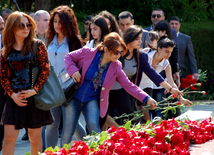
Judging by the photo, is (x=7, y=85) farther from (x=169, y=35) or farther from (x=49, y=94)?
(x=169, y=35)

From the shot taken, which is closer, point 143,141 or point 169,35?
point 143,141

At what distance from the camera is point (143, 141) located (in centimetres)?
264

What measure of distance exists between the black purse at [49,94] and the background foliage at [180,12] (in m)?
5.91

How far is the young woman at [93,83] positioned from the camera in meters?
3.92

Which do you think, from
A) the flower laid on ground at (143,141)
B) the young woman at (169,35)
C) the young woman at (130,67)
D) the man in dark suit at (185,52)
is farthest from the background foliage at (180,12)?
the flower laid on ground at (143,141)

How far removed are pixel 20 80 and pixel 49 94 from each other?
33 centimetres

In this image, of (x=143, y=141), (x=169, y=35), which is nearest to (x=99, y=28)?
(x=143, y=141)

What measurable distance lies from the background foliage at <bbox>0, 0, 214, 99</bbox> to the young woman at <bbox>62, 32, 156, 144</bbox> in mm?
5635

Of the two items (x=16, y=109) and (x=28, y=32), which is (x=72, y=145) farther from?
(x=28, y=32)

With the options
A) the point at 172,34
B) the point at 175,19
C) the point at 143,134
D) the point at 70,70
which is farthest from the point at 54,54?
the point at 175,19

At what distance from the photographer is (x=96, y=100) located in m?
4.04

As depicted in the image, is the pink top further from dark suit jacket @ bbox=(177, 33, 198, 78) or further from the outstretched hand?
dark suit jacket @ bbox=(177, 33, 198, 78)

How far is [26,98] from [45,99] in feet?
0.64

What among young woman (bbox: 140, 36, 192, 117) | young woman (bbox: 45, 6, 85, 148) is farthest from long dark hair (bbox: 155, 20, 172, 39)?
young woman (bbox: 45, 6, 85, 148)
